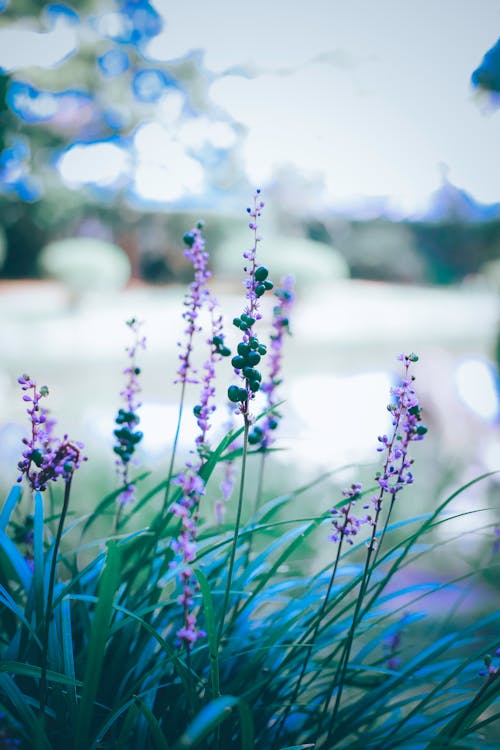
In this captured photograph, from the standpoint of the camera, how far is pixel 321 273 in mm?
14516

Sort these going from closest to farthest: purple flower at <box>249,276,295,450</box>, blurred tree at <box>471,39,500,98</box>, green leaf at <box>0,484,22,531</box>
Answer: green leaf at <box>0,484,22,531</box>
purple flower at <box>249,276,295,450</box>
blurred tree at <box>471,39,500,98</box>

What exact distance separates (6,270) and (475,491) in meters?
13.7

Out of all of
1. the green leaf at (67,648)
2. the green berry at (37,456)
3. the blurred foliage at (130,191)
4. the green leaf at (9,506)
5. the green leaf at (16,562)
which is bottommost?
the green leaf at (67,648)

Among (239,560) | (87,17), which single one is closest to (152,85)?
(87,17)

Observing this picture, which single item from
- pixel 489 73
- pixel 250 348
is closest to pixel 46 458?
pixel 250 348

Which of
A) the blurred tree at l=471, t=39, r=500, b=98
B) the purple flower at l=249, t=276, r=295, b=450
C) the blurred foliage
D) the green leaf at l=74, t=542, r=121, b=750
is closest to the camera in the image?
the green leaf at l=74, t=542, r=121, b=750

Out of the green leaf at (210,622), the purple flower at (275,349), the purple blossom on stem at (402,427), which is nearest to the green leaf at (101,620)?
the green leaf at (210,622)

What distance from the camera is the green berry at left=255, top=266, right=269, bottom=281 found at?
944mm

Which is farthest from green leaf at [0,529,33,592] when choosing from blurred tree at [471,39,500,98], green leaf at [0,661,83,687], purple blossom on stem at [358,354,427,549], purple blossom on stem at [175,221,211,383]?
blurred tree at [471,39,500,98]

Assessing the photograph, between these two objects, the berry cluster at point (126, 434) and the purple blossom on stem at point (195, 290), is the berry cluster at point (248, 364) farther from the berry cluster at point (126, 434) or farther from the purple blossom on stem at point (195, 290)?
the berry cluster at point (126, 434)

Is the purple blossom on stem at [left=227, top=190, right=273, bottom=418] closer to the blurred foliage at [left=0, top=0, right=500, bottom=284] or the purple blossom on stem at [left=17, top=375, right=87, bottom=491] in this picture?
the purple blossom on stem at [left=17, top=375, right=87, bottom=491]

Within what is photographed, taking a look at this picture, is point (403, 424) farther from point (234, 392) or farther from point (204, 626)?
point (204, 626)

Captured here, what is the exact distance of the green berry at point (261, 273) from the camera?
0.94 m

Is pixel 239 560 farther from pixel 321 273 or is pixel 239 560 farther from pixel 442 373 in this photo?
pixel 321 273
